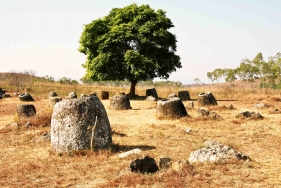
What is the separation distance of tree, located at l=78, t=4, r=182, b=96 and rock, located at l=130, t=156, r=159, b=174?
895 inches

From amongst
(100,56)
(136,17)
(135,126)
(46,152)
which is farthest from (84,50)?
(46,152)

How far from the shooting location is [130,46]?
3284 cm

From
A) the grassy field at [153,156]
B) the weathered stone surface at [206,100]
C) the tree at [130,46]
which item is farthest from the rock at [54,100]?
the weathered stone surface at [206,100]

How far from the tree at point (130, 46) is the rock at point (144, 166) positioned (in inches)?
895

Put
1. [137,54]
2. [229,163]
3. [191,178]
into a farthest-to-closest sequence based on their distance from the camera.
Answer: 1. [137,54]
2. [229,163]
3. [191,178]

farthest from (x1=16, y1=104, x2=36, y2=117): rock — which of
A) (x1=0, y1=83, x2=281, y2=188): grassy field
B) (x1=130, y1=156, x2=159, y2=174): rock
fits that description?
(x1=130, y1=156, x2=159, y2=174): rock

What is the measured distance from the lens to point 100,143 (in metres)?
9.88

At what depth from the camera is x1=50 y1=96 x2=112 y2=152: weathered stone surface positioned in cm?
966

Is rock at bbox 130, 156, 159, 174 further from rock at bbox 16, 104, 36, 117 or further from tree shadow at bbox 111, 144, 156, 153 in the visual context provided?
rock at bbox 16, 104, 36, 117

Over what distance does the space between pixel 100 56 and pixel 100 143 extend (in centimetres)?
2222

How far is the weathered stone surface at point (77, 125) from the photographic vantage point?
966 centimetres

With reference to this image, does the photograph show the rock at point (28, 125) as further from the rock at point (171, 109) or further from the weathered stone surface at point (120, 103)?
the weathered stone surface at point (120, 103)

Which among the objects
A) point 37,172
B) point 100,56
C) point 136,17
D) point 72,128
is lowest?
point 37,172

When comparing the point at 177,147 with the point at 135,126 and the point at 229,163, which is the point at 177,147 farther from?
the point at 135,126
